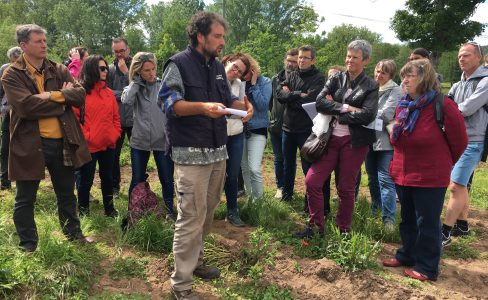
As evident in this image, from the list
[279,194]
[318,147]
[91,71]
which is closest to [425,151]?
[318,147]

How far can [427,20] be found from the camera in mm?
20281

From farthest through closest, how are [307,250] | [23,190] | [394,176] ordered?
[307,250], [394,176], [23,190]

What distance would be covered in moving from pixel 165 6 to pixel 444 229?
57.9 meters

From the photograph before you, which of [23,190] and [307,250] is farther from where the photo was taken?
[307,250]

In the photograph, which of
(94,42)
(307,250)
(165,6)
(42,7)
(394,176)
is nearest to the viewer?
(394,176)

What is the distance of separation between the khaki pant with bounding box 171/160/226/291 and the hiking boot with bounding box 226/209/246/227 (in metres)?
1.57

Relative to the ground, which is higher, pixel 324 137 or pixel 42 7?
pixel 42 7

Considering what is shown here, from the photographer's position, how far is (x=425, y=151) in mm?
3521

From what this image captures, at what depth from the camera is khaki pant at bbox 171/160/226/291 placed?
2.99 metres

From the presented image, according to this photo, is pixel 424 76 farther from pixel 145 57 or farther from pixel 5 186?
pixel 5 186

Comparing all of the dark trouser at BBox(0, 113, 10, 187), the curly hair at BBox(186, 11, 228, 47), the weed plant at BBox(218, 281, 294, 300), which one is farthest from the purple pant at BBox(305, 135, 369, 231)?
the dark trouser at BBox(0, 113, 10, 187)

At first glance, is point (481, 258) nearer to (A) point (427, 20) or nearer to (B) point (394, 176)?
(B) point (394, 176)

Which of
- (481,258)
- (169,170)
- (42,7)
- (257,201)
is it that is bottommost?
(481,258)

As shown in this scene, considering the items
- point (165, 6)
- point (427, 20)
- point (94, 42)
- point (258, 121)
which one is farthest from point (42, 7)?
point (258, 121)
